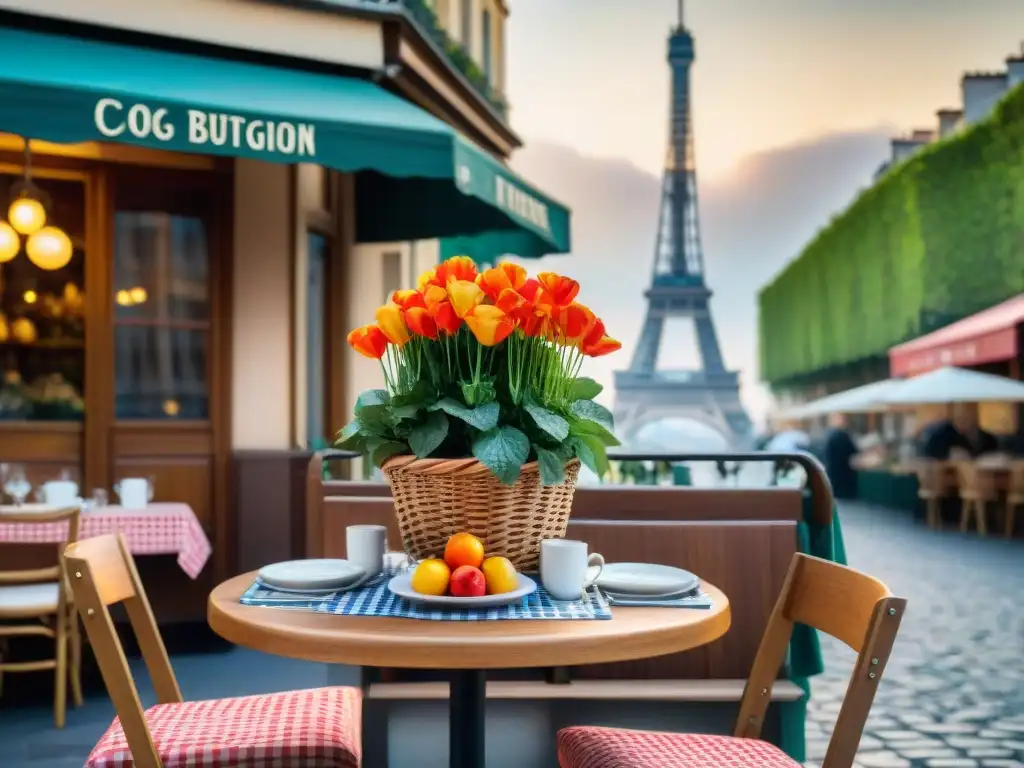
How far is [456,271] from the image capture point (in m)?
1.78

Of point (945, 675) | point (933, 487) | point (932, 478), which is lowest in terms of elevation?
point (945, 675)

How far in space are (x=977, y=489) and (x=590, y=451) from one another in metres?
10.1

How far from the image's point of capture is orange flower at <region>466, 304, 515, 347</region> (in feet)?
5.31

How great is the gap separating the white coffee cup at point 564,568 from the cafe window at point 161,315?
406cm

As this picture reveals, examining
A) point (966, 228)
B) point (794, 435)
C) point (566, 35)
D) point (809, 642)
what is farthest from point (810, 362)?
point (809, 642)

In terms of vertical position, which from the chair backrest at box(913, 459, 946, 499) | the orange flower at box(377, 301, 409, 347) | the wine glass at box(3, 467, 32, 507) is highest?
the orange flower at box(377, 301, 409, 347)

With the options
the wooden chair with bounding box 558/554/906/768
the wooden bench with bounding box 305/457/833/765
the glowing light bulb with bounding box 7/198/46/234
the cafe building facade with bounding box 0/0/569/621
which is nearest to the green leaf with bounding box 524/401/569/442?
the wooden chair with bounding box 558/554/906/768

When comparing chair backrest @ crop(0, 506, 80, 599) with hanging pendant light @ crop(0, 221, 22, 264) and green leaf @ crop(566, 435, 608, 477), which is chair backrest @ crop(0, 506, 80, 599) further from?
green leaf @ crop(566, 435, 608, 477)

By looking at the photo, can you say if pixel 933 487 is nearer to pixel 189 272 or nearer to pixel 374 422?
pixel 189 272

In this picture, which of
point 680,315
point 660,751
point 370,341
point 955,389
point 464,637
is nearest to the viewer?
point 464,637

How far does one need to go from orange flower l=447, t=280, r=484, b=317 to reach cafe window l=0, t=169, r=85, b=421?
4.12 meters

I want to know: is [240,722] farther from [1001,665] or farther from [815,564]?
[1001,665]

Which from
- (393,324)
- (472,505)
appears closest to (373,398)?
(393,324)

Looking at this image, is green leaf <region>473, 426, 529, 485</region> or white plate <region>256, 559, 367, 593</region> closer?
green leaf <region>473, 426, 529, 485</region>
